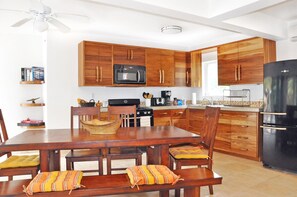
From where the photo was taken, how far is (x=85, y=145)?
2082 millimetres

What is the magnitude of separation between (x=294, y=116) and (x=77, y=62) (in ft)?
13.0

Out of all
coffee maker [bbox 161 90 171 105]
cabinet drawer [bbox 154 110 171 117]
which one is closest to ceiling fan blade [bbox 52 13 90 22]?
cabinet drawer [bbox 154 110 171 117]

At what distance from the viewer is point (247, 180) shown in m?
3.30

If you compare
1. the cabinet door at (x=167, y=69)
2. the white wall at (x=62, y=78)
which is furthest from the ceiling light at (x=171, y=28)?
the white wall at (x=62, y=78)

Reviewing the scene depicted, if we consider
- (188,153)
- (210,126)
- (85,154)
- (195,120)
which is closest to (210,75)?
(195,120)

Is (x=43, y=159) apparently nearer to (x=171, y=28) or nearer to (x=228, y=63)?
(x=171, y=28)

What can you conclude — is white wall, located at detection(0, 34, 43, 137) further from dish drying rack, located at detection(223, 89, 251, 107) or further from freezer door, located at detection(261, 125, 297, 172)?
freezer door, located at detection(261, 125, 297, 172)

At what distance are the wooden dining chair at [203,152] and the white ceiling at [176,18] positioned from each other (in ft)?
4.37

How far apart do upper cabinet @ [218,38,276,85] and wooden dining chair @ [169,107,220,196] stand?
212 cm

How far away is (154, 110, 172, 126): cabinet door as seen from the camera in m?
5.12

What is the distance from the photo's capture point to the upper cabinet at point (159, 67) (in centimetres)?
534

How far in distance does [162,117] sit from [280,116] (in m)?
2.32

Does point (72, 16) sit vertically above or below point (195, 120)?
above

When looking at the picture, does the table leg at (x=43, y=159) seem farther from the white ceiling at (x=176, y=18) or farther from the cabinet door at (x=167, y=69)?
the cabinet door at (x=167, y=69)
